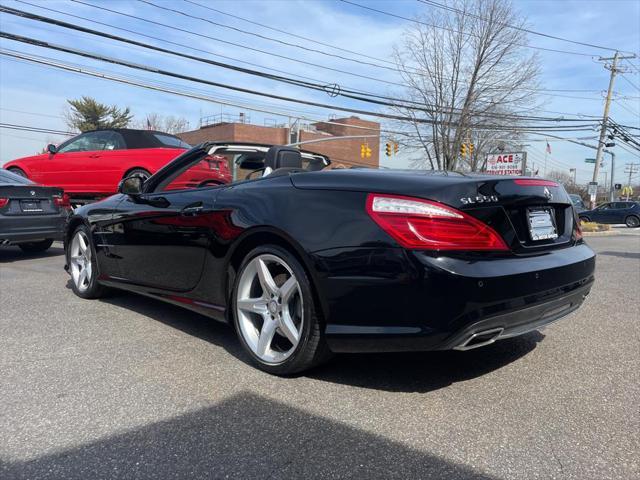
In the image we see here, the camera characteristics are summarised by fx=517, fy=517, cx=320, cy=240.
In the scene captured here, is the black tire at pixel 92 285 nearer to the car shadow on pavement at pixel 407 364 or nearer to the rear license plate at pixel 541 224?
the car shadow on pavement at pixel 407 364

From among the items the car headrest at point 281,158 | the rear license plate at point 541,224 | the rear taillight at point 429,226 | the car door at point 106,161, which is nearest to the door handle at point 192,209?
the car headrest at point 281,158

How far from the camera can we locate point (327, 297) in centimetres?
277

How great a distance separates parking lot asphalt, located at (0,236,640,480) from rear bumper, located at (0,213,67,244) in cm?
420

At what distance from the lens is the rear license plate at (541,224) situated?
290 centimetres

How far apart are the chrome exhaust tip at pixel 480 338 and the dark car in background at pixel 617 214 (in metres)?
29.4

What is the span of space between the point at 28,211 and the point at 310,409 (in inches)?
281

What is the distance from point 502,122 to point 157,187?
1090 inches

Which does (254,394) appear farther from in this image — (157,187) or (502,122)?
(502,122)

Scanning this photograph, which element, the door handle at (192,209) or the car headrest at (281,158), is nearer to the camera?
the door handle at (192,209)

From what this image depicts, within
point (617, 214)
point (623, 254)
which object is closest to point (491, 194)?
point (623, 254)

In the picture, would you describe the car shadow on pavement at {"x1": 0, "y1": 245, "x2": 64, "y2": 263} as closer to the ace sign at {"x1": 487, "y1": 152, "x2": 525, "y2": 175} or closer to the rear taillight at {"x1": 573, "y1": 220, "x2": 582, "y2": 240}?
the rear taillight at {"x1": 573, "y1": 220, "x2": 582, "y2": 240}

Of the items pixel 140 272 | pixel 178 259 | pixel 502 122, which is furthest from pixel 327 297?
pixel 502 122

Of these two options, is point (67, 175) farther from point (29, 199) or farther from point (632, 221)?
point (632, 221)

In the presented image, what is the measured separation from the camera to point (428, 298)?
2.48 meters
